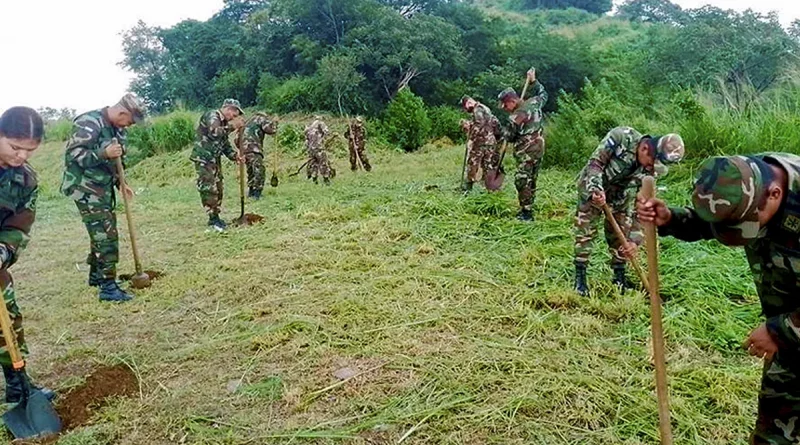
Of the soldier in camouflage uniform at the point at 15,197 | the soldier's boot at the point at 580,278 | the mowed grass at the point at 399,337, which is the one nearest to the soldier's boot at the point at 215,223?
the mowed grass at the point at 399,337

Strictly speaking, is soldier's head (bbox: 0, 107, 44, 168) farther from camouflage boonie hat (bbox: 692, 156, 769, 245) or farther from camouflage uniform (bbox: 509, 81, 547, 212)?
camouflage uniform (bbox: 509, 81, 547, 212)

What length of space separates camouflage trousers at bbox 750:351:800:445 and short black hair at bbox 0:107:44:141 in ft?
10.6

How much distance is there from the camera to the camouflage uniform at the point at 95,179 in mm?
4332

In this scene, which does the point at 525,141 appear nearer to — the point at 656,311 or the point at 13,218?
the point at 656,311

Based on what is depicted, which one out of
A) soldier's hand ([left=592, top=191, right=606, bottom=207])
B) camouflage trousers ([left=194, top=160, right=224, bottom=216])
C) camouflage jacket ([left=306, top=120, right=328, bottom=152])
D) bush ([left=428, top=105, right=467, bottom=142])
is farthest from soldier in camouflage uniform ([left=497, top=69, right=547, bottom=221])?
bush ([left=428, top=105, right=467, bottom=142])

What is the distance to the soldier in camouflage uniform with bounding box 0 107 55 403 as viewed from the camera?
8.91 feet

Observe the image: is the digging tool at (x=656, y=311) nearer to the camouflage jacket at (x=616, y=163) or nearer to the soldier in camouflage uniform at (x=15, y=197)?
the camouflage jacket at (x=616, y=163)

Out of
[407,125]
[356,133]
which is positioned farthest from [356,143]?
[407,125]

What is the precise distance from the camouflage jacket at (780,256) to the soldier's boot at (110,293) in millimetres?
4118

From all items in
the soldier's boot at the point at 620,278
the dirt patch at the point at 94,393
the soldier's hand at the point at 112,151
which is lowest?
the dirt patch at the point at 94,393

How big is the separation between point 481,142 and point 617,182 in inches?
168

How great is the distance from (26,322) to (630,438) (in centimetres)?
418

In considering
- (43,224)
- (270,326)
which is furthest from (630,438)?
(43,224)

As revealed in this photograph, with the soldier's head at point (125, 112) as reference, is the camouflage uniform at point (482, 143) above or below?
below
